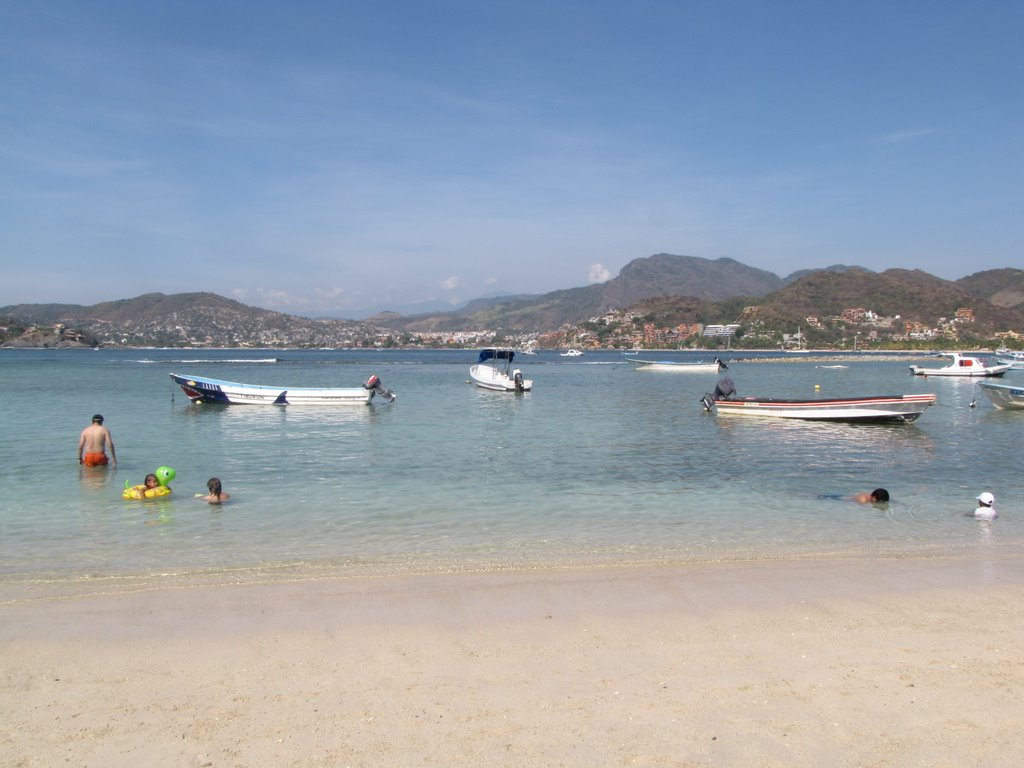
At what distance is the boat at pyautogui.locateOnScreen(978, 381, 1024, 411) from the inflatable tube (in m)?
38.4

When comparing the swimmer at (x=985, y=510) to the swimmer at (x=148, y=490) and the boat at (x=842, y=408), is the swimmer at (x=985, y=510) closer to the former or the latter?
the swimmer at (x=148, y=490)

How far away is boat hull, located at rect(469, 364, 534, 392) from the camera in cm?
4947

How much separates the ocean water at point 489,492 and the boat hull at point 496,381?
51.6 feet

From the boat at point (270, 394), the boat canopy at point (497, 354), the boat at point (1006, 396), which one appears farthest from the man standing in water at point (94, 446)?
the boat at point (1006, 396)

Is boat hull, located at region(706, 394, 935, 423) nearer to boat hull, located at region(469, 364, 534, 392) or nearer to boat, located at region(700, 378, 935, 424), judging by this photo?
boat, located at region(700, 378, 935, 424)

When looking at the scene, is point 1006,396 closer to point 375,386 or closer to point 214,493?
point 375,386

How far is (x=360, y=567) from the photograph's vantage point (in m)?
10.2

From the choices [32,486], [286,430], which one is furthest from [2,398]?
[32,486]

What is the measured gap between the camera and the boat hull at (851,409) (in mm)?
30688

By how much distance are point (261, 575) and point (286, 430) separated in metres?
19.4

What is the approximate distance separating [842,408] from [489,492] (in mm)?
20920

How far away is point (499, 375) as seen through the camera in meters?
51.6

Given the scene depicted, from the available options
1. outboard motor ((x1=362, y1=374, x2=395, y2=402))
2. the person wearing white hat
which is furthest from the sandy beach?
outboard motor ((x1=362, y1=374, x2=395, y2=402))

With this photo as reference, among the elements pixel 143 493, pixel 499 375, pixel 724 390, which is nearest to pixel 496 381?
pixel 499 375
